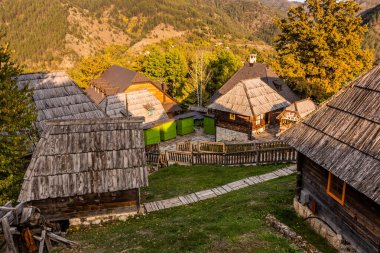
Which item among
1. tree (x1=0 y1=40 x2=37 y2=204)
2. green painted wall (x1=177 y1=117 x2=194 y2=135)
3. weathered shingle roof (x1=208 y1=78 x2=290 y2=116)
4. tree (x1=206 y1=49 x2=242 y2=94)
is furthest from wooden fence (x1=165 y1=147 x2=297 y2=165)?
tree (x1=206 y1=49 x2=242 y2=94)

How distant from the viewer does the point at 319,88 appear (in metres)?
34.4

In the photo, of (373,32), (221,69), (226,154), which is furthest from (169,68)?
(373,32)

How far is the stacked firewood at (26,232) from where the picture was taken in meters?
11.5

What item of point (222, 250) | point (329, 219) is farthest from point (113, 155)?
point (329, 219)

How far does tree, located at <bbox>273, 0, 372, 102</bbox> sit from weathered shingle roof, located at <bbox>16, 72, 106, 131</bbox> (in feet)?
72.3

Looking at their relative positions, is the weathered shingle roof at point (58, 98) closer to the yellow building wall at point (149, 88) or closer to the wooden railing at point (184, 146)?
the wooden railing at point (184, 146)

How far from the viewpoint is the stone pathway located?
57.7ft

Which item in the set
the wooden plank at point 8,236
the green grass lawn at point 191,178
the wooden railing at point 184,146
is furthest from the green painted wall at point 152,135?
the wooden plank at point 8,236

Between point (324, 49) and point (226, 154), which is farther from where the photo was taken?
point (324, 49)

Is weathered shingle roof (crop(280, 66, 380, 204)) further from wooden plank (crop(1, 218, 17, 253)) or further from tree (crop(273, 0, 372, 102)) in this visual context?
tree (crop(273, 0, 372, 102))

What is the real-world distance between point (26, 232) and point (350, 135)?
12563 millimetres

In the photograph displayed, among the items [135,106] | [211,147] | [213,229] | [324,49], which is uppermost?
[324,49]

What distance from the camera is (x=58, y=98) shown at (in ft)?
83.2

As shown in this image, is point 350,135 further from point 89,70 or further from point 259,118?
point 89,70
